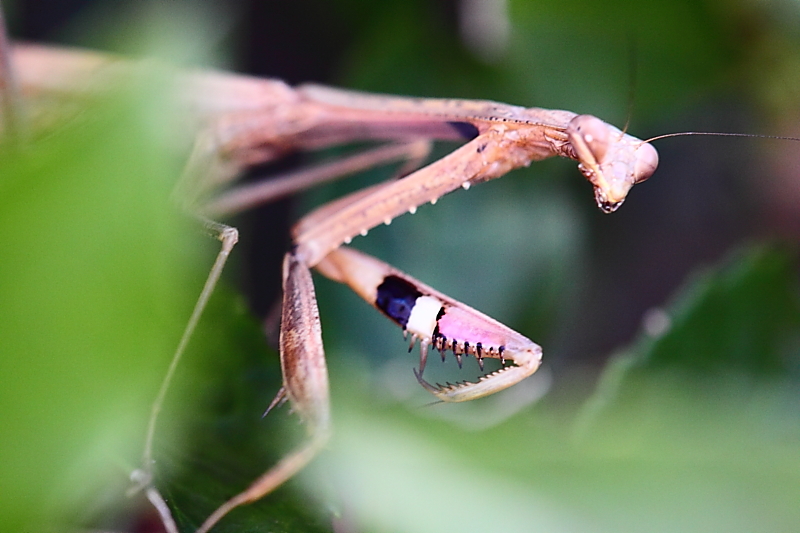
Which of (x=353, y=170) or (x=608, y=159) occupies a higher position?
(x=353, y=170)

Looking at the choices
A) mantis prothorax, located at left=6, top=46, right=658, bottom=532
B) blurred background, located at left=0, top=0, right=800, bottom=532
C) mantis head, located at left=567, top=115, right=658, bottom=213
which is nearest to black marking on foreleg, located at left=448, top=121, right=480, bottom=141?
mantis prothorax, located at left=6, top=46, right=658, bottom=532

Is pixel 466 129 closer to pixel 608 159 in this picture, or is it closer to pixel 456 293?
pixel 608 159

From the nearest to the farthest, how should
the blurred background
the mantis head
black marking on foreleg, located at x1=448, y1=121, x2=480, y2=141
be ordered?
the blurred background, the mantis head, black marking on foreleg, located at x1=448, y1=121, x2=480, y2=141

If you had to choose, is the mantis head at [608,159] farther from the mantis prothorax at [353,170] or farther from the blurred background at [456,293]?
the blurred background at [456,293]

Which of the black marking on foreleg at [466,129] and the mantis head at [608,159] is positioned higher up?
the black marking on foreleg at [466,129]

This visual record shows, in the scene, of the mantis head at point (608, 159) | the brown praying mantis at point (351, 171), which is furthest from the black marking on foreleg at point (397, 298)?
the mantis head at point (608, 159)

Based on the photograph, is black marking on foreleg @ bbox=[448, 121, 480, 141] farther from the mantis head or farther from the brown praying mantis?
the mantis head

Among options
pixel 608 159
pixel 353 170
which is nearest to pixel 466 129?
pixel 608 159

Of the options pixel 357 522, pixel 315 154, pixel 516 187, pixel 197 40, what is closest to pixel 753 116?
pixel 516 187

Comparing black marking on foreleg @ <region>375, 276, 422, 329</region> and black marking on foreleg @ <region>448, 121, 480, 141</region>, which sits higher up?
black marking on foreleg @ <region>448, 121, 480, 141</region>
